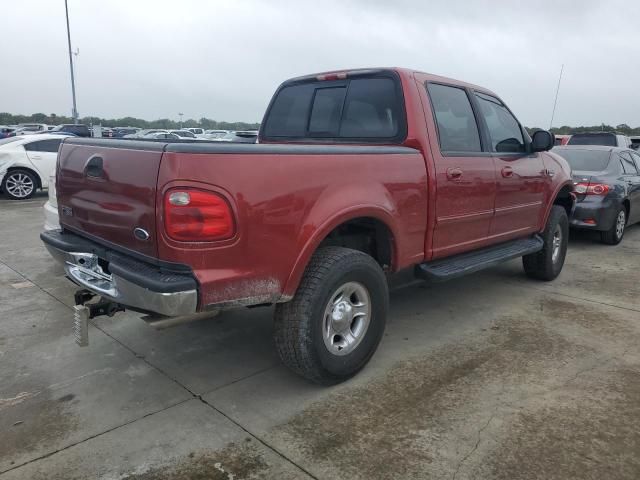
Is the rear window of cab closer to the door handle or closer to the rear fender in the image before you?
the door handle

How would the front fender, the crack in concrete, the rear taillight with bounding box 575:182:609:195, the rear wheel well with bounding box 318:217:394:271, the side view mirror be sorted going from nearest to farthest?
the crack in concrete, the rear wheel well with bounding box 318:217:394:271, the side view mirror, the front fender, the rear taillight with bounding box 575:182:609:195

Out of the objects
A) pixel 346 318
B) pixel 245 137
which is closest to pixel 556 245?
pixel 346 318

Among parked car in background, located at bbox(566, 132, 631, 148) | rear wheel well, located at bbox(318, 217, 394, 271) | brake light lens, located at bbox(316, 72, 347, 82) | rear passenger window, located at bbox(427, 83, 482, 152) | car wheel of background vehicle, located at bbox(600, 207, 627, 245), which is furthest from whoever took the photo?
parked car in background, located at bbox(566, 132, 631, 148)

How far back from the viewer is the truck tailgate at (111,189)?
2539 mm

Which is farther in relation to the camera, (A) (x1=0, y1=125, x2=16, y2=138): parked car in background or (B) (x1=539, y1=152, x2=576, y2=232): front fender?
(A) (x1=0, y1=125, x2=16, y2=138): parked car in background

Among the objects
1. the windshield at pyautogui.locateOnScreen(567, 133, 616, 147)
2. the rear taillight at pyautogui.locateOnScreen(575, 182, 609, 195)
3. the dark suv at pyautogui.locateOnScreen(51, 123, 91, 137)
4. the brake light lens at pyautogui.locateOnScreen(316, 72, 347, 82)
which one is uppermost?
the brake light lens at pyautogui.locateOnScreen(316, 72, 347, 82)

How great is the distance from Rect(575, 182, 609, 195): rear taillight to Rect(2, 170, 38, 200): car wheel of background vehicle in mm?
11324

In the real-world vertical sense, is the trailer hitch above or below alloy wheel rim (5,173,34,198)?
above

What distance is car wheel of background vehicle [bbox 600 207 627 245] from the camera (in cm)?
781

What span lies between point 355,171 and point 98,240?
157 cm

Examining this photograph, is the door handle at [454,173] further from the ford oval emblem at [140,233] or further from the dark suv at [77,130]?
the dark suv at [77,130]

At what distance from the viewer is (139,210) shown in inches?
102

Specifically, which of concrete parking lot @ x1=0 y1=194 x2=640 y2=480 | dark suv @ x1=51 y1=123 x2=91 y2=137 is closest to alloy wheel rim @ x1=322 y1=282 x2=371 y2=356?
concrete parking lot @ x1=0 y1=194 x2=640 y2=480

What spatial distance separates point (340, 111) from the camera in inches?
161
